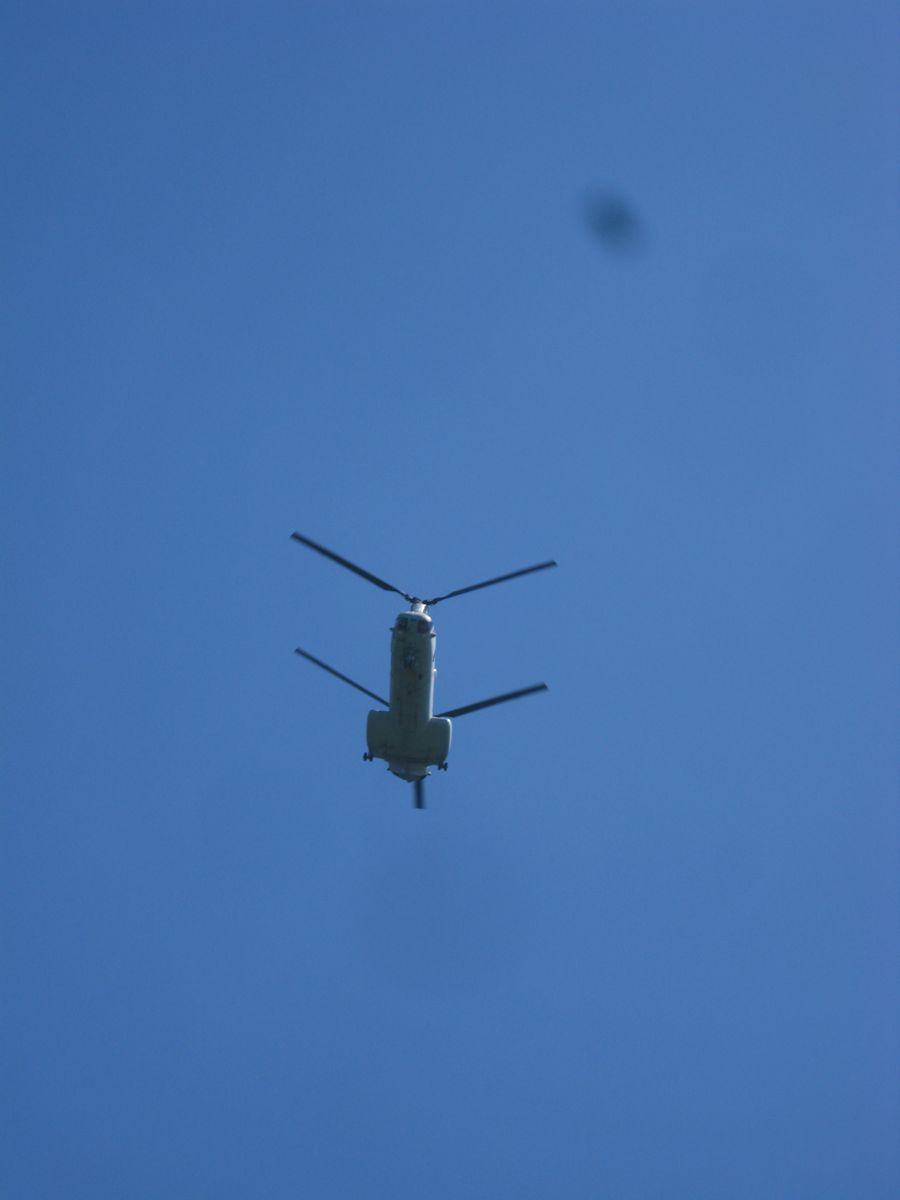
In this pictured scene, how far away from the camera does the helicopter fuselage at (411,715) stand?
40.5m

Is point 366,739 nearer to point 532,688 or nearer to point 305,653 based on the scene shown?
point 305,653

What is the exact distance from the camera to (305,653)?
42188mm

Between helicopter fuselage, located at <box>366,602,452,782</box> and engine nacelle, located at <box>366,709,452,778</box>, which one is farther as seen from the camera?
engine nacelle, located at <box>366,709,452,778</box>

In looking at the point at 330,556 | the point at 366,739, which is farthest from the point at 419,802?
the point at 330,556

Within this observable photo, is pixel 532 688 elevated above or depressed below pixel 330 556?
below

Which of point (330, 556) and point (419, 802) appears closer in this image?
point (330, 556)

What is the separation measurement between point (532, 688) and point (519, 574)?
10.4 feet

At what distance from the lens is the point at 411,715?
42031 mm

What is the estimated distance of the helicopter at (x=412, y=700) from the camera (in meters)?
40.3

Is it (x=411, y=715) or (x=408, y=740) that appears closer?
(x=411, y=715)

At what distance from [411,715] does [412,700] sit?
55 cm

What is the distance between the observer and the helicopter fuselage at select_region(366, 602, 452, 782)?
133ft

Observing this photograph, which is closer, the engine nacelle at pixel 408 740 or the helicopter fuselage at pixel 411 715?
the helicopter fuselage at pixel 411 715

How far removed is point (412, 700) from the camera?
4172cm
